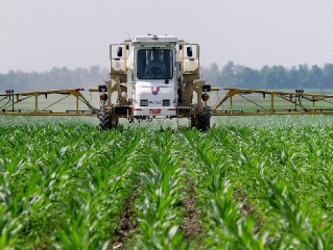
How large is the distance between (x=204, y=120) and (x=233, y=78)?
11142 cm

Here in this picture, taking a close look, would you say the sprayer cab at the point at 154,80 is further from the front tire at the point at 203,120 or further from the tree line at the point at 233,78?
the tree line at the point at 233,78

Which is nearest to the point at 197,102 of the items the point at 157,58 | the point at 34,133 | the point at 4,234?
the point at 157,58

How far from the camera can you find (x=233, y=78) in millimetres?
129750

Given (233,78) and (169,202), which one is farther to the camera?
(233,78)

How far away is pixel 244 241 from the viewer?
546 cm

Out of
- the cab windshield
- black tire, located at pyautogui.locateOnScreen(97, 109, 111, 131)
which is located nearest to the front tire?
the cab windshield

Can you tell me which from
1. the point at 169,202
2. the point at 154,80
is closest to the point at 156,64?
the point at 154,80

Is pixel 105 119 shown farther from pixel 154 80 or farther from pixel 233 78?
pixel 233 78

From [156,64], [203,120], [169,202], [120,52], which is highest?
[120,52]

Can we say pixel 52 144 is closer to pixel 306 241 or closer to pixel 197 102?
pixel 197 102

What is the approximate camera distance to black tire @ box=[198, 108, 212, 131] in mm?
19078

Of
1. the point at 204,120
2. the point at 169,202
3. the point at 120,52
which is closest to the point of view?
the point at 169,202

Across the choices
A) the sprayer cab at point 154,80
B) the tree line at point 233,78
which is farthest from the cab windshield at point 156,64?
the tree line at point 233,78

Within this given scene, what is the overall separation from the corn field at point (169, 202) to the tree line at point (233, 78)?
10369cm
